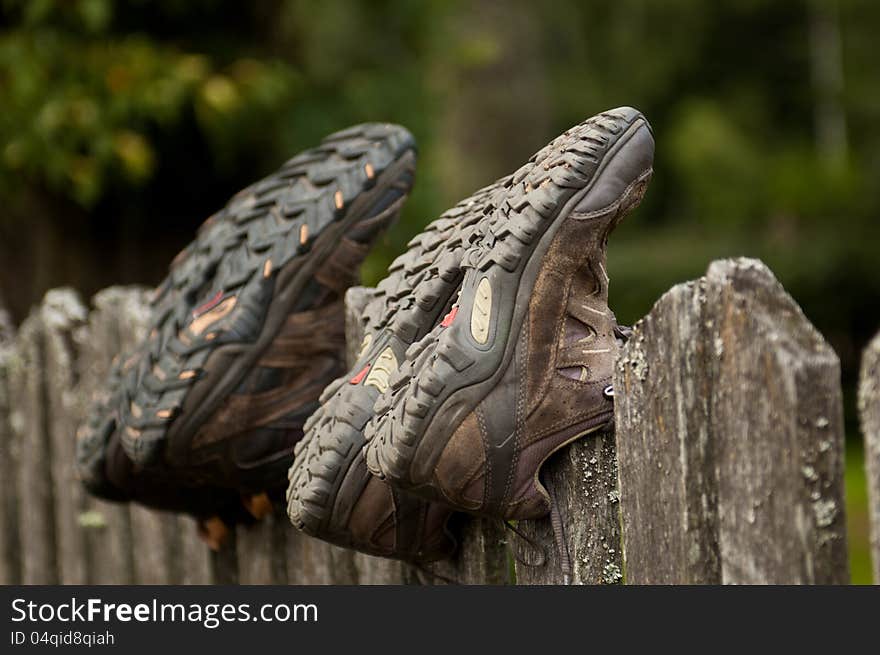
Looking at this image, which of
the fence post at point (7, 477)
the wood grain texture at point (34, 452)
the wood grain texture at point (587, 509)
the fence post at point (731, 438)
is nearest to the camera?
the fence post at point (731, 438)

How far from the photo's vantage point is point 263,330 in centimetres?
213

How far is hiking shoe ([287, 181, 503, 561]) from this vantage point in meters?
1.70

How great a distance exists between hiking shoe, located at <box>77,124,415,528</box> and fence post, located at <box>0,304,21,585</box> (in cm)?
149

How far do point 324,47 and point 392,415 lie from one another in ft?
11.8

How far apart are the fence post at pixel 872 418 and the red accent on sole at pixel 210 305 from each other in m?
1.25

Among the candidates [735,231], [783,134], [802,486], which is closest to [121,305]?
[802,486]

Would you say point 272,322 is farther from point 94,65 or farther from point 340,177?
point 94,65

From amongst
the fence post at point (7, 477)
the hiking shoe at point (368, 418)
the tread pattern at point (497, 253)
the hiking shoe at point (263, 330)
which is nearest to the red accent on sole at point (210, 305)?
the hiking shoe at point (263, 330)

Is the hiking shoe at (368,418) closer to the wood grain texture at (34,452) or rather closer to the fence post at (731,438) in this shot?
the fence post at (731,438)

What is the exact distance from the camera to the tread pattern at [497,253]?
58.5 inches

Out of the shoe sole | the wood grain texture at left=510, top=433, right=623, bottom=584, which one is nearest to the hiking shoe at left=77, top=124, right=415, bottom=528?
the shoe sole

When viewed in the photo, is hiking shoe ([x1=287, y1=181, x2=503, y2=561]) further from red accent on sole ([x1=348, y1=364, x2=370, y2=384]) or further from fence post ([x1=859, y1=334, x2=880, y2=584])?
fence post ([x1=859, y1=334, x2=880, y2=584])

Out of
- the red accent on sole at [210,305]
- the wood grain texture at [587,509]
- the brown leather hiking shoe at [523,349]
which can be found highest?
the red accent on sole at [210,305]

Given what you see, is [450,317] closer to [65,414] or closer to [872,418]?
[872,418]
